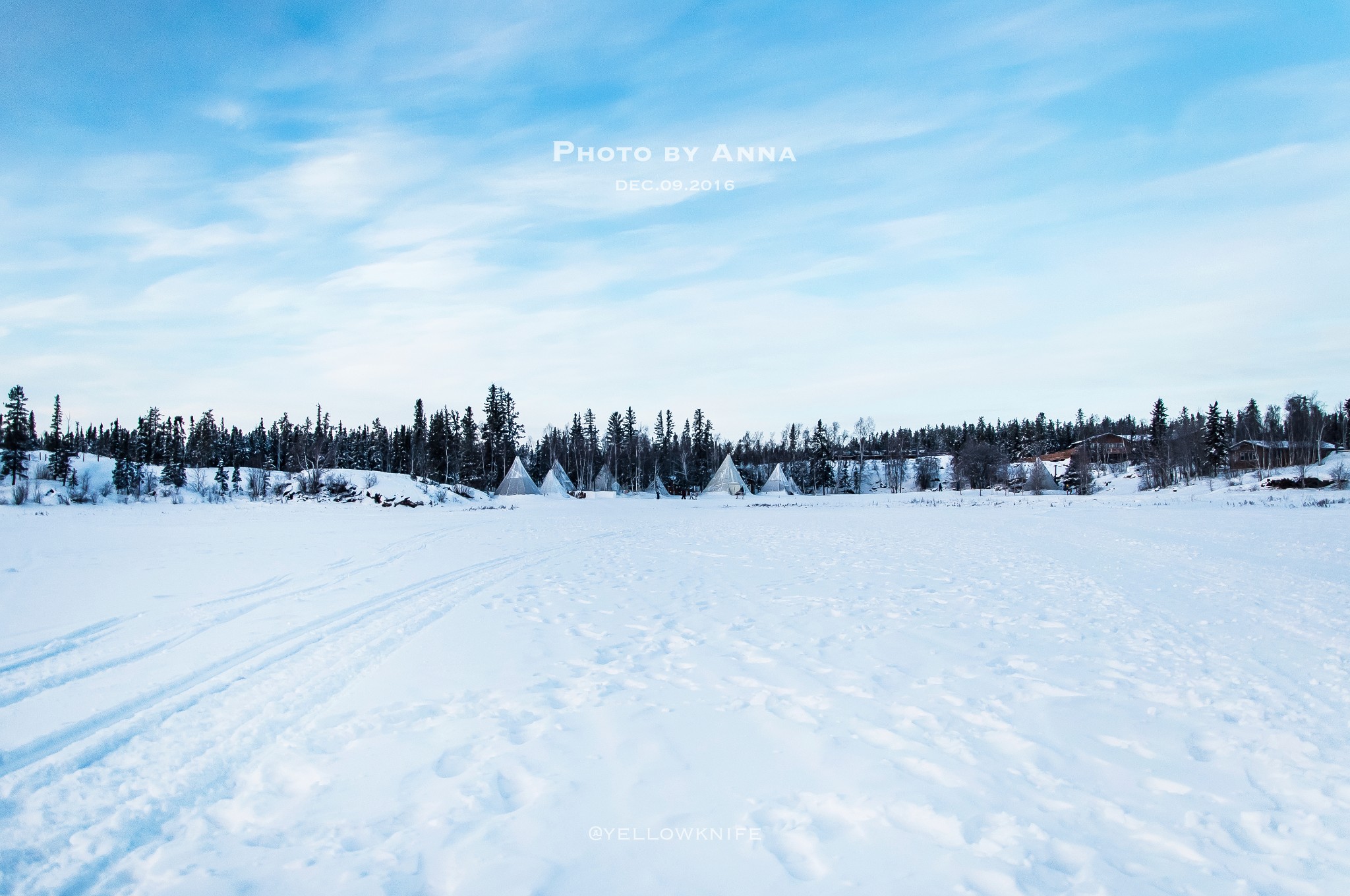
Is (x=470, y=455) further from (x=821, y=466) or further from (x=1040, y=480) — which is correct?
(x=1040, y=480)

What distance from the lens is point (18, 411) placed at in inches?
1981

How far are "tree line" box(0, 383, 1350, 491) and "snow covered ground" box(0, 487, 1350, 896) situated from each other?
1787 inches

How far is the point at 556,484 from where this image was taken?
189ft

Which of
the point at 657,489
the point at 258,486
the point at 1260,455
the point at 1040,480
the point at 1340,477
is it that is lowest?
the point at 657,489

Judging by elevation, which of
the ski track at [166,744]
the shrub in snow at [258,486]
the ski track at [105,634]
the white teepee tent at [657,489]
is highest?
the shrub in snow at [258,486]

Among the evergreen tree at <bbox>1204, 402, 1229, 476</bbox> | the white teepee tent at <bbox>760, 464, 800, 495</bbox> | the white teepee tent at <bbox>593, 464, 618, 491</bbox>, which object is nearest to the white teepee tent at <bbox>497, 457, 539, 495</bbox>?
the white teepee tent at <bbox>593, 464, 618, 491</bbox>

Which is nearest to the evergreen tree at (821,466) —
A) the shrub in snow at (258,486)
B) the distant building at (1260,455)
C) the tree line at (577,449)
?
the tree line at (577,449)

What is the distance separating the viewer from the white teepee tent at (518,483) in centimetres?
5616

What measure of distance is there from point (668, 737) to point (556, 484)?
54265 mm

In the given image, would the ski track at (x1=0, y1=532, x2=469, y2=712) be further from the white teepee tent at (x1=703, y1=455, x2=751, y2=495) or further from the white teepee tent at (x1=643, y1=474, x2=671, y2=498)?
the white teepee tent at (x1=643, y1=474, x2=671, y2=498)

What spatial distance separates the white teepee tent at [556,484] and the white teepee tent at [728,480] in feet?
49.3

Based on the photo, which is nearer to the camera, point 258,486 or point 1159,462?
point 258,486

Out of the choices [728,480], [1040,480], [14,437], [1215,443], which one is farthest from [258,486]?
[1215,443]

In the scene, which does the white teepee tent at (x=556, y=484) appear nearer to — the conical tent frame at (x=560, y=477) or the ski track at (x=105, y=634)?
the conical tent frame at (x=560, y=477)
